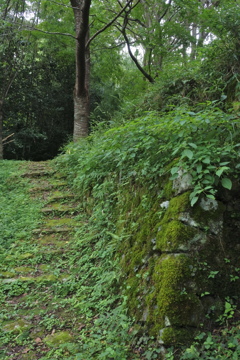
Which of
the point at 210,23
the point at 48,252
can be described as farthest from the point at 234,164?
the point at 210,23

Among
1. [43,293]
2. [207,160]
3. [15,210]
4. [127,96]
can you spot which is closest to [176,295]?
[207,160]

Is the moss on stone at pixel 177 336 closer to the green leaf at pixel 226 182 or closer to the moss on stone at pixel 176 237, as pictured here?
the moss on stone at pixel 176 237

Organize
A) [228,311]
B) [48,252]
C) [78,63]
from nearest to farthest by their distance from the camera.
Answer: [228,311]
[48,252]
[78,63]

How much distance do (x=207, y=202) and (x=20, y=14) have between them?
12860 millimetres

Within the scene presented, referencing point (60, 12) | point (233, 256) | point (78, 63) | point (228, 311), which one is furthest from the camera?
point (60, 12)

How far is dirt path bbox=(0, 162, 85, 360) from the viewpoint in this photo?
248 centimetres

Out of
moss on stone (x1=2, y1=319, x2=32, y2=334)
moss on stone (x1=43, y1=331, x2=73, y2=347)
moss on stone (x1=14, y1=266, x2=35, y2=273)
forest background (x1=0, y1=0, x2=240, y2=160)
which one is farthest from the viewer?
forest background (x1=0, y1=0, x2=240, y2=160)

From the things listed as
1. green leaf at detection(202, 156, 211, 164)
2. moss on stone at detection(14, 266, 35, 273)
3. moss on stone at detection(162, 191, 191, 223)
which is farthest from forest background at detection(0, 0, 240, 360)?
moss on stone at detection(14, 266, 35, 273)

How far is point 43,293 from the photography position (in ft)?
10.7

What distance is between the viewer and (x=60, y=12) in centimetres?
1091

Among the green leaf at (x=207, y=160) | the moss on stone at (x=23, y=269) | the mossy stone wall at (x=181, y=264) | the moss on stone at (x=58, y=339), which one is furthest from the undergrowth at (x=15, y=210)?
the green leaf at (x=207, y=160)

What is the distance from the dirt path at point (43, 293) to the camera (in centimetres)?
248

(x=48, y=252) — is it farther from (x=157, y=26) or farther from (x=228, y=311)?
(x=157, y=26)

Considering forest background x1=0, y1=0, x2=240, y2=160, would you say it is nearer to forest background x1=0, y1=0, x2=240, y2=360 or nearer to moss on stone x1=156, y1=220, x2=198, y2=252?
forest background x1=0, y1=0, x2=240, y2=360
